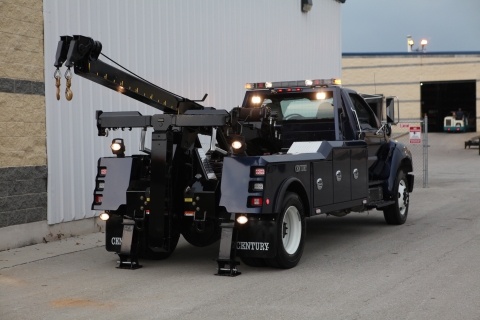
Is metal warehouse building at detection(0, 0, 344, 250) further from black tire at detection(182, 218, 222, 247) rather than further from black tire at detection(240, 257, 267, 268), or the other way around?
black tire at detection(240, 257, 267, 268)

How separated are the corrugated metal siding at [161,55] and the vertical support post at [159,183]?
320cm

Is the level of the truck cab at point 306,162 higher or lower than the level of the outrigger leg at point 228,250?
higher

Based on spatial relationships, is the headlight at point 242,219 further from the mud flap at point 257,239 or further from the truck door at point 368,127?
the truck door at point 368,127

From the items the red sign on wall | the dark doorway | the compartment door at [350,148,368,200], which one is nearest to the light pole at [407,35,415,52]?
the dark doorway

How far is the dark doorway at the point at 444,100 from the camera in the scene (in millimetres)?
53250

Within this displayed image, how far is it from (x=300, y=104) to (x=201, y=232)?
10.9 ft

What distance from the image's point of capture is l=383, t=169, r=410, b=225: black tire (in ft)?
41.8

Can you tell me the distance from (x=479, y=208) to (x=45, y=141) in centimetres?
919

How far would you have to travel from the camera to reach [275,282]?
26.8 feet

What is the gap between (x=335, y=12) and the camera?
23.5 meters

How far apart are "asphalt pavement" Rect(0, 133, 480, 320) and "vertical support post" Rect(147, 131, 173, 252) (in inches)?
20.5

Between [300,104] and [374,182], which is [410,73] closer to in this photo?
[374,182]

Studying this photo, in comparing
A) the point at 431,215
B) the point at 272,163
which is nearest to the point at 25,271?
the point at 272,163

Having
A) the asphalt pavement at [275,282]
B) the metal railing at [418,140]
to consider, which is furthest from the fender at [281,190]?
the metal railing at [418,140]
